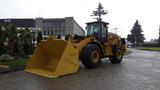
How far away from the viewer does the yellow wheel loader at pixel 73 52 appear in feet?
38.5

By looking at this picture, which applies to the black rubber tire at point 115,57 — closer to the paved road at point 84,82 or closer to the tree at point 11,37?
the paved road at point 84,82

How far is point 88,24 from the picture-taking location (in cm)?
1655

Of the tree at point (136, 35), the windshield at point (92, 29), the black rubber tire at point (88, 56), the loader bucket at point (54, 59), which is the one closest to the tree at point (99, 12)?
the tree at point (136, 35)

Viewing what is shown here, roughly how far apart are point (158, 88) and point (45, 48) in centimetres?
607

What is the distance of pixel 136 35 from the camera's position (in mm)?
90875

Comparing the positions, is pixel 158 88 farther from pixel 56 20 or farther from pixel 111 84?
pixel 56 20

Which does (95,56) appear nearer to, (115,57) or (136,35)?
(115,57)

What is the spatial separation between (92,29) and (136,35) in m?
76.8

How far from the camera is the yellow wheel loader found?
38.5ft

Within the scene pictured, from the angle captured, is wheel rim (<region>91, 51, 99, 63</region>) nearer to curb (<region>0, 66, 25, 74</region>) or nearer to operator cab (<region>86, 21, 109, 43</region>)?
operator cab (<region>86, 21, 109, 43</region>)

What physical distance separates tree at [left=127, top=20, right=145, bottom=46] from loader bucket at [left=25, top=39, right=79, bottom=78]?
79601 mm

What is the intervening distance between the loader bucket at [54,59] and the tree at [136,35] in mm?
79601

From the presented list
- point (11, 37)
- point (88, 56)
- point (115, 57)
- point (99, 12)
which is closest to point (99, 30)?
point (115, 57)

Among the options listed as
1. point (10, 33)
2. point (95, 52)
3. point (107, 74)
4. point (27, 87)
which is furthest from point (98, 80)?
point (10, 33)
